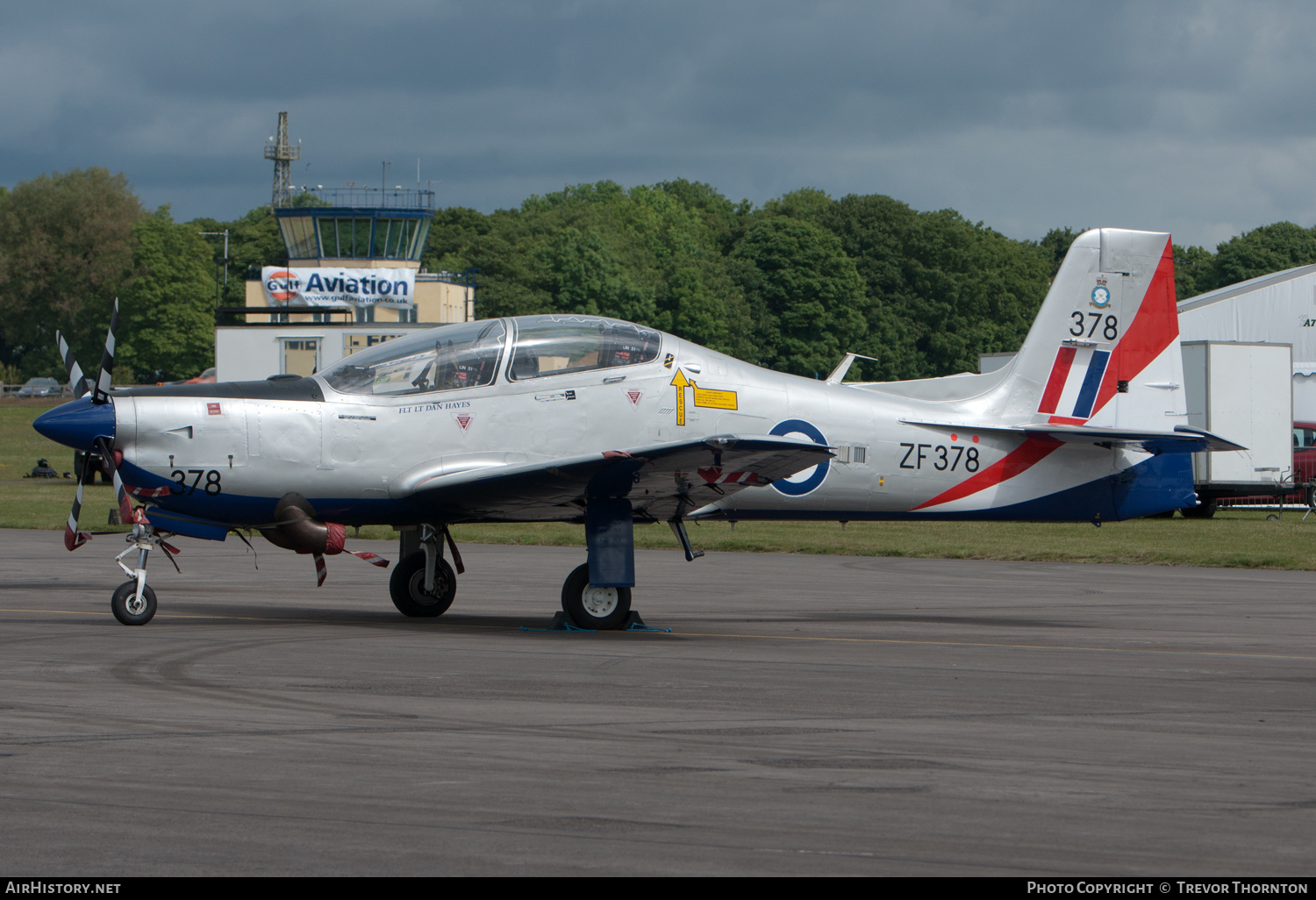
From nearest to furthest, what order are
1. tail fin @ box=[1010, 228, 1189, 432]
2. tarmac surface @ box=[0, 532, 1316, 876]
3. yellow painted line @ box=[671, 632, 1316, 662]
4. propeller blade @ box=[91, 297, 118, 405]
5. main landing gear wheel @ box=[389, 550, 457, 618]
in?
tarmac surface @ box=[0, 532, 1316, 876], yellow painted line @ box=[671, 632, 1316, 662], propeller blade @ box=[91, 297, 118, 405], main landing gear wheel @ box=[389, 550, 457, 618], tail fin @ box=[1010, 228, 1189, 432]

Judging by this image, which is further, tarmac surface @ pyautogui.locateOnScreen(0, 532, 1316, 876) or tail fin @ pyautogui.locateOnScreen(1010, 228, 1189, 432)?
tail fin @ pyautogui.locateOnScreen(1010, 228, 1189, 432)

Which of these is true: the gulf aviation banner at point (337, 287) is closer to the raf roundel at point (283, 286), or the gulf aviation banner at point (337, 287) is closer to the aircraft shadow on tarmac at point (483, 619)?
the raf roundel at point (283, 286)

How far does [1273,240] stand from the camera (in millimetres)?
110125

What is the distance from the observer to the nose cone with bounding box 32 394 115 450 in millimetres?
11164

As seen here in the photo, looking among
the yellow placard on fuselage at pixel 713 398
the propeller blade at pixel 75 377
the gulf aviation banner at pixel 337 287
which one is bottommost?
the yellow placard on fuselage at pixel 713 398

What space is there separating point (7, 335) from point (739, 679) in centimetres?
10551

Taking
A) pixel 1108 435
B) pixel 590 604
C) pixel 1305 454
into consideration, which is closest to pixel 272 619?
pixel 590 604

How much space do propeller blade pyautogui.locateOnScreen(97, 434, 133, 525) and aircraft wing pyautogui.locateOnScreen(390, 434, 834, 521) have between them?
2.17 meters

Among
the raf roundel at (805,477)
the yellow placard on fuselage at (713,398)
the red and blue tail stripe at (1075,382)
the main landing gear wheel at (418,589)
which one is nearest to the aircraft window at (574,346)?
the yellow placard on fuselage at (713,398)

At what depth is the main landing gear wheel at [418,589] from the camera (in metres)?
13.0

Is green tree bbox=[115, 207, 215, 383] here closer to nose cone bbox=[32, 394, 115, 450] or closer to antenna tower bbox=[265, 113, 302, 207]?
antenna tower bbox=[265, 113, 302, 207]

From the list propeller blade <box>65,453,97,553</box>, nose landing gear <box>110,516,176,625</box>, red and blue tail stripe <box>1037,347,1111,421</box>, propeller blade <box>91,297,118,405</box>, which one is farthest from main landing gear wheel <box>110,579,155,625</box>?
red and blue tail stripe <box>1037,347,1111,421</box>

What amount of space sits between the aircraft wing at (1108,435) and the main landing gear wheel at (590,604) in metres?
3.38
